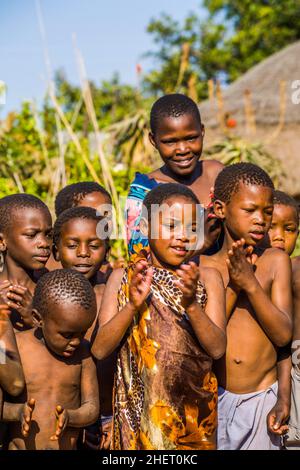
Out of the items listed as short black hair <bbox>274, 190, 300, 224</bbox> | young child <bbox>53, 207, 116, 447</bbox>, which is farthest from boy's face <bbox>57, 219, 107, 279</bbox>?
short black hair <bbox>274, 190, 300, 224</bbox>

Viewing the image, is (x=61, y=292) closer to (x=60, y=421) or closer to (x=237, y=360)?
(x=60, y=421)

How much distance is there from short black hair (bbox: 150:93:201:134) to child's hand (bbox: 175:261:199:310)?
133 centimetres

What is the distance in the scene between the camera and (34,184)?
6.93 meters

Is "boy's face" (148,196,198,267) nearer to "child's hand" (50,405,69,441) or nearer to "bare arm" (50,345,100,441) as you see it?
"bare arm" (50,345,100,441)

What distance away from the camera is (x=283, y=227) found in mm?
3668

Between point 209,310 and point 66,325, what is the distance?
61cm

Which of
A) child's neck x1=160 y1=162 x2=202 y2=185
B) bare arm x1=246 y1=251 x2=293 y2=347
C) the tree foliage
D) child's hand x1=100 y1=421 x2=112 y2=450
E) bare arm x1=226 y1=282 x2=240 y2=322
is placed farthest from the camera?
the tree foliage

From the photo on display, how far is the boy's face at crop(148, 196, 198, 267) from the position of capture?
2.91m

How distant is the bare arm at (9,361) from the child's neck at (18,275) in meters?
0.48

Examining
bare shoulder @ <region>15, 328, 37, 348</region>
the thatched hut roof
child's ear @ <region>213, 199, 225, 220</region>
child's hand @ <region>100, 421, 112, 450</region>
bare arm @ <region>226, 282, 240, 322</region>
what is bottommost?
child's hand @ <region>100, 421, 112, 450</region>

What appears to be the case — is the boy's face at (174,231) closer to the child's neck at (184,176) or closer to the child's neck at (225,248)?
the child's neck at (225,248)

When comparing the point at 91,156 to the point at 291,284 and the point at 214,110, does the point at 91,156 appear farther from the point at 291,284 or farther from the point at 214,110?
the point at 291,284

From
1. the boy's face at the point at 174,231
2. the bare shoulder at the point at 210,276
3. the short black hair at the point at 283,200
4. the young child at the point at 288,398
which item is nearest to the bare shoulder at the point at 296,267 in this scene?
the young child at the point at 288,398

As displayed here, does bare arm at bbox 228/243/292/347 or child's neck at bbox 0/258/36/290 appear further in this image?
child's neck at bbox 0/258/36/290
